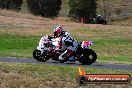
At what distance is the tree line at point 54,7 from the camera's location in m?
82.1

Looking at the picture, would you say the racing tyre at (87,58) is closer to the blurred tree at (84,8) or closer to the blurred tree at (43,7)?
the blurred tree at (84,8)

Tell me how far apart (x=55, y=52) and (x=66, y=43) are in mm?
842

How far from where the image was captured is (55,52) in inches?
854

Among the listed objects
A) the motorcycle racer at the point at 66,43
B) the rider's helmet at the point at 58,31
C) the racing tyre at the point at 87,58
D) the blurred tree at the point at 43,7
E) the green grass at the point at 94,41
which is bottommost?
the blurred tree at the point at 43,7

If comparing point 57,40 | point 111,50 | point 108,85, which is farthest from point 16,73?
point 111,50

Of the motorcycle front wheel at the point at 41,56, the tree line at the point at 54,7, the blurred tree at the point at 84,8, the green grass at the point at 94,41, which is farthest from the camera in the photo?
the tree line at the point at 54,7

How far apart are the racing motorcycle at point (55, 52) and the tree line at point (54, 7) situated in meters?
59.6

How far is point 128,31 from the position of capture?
180 feet

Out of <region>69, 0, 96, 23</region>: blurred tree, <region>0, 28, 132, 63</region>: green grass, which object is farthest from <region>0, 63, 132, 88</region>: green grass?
<region>69, 0, 96, 23</region>: blurred tree

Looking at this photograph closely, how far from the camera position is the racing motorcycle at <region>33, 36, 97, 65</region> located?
21219 millimetres

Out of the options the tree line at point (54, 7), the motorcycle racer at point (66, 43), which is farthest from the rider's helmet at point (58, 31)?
the tree line at point (54, 7)

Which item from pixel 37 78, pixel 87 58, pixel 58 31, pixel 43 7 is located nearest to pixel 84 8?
pixel 43 7

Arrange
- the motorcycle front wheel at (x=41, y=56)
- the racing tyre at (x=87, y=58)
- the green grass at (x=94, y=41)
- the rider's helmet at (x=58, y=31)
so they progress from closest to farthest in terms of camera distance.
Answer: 1. the rider's helmet at (x=58, y=31)
2. the racing tyre at (x=87, y=58)
3. the motorcycle front wheel at (x=41, y=56)
4. the green grass at (x=94, y=41)

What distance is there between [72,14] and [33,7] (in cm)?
864
